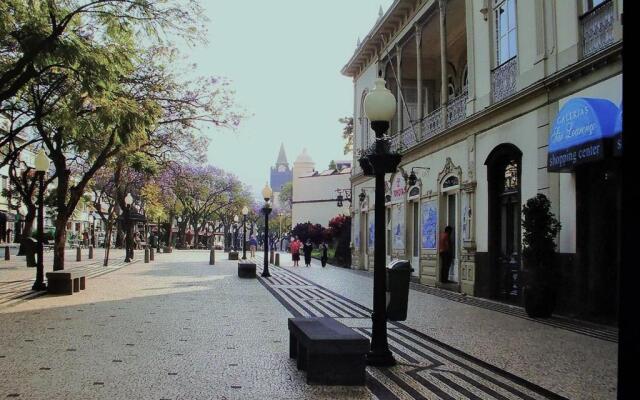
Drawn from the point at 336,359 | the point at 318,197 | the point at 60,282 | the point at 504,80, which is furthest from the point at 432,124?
the point at 318,197

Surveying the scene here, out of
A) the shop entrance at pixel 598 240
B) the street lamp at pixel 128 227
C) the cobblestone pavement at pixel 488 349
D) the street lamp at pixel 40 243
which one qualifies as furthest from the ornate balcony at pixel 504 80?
the street lamp at pixel 128 227

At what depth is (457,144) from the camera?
669 inches

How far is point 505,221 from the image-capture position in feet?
46.8

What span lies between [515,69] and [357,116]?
49.7ft

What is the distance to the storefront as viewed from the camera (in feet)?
32.1

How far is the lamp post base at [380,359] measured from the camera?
22.2 feet

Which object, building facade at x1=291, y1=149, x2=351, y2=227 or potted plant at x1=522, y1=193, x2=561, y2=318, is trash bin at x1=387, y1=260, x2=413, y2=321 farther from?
building facade at x1=291, y1=149, x2=351, y2=227

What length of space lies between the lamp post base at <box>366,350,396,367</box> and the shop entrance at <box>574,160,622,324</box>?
5172mm

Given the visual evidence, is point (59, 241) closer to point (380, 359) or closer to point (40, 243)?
point (40, 243)

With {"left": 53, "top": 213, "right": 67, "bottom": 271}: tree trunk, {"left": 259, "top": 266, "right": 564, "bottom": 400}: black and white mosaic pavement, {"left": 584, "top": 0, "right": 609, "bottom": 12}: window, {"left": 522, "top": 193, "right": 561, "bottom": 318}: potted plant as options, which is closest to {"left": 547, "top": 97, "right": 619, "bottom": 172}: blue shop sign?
{"left": 522, "top": 193, "right": 561, "bottom": 318}: potted plant

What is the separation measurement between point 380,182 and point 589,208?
217 inches

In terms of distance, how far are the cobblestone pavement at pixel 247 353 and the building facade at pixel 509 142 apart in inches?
71.9

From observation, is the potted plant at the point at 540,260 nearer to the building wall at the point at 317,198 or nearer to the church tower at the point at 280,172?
the building wall at the point at 317,198

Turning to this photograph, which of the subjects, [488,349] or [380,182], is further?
[488,349]
